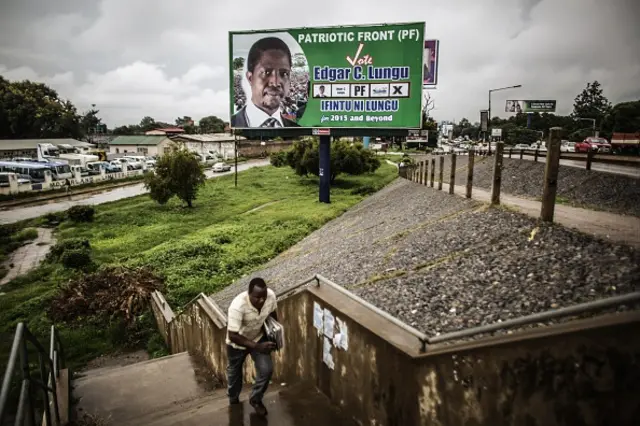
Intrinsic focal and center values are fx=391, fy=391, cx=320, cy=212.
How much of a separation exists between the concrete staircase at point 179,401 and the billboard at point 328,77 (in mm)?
17387

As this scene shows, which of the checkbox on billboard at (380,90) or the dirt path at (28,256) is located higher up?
the checkbox on billboard at (380,90)

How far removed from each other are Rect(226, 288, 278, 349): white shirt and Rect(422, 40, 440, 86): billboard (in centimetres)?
2343


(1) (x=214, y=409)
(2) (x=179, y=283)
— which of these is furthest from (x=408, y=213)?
(1) (x=214, y=409)

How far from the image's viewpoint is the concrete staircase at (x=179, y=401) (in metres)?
4.07

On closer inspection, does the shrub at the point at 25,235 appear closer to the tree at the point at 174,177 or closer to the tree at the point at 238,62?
the tree at the point at 174,177

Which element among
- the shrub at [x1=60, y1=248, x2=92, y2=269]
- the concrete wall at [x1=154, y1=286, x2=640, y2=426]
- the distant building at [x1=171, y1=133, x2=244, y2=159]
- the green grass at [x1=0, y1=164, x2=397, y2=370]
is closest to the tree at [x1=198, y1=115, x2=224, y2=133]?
the distant building at [x1=171, y1=133, x2=244, y2=159]

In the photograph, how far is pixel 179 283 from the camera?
14.5 metres

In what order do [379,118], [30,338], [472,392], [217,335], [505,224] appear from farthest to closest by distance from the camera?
[379,118], [505,224], [217,335], [30,338], [472,392]

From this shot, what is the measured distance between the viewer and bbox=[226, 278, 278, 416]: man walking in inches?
161

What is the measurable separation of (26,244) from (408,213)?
21.9 metres

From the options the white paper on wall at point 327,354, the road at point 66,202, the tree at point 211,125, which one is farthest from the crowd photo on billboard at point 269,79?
the tree at point 211,125

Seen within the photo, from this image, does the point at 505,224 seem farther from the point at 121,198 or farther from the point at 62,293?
the point at 121,198

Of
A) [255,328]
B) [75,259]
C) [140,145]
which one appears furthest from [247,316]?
[140,145]

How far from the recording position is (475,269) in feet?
22.1
